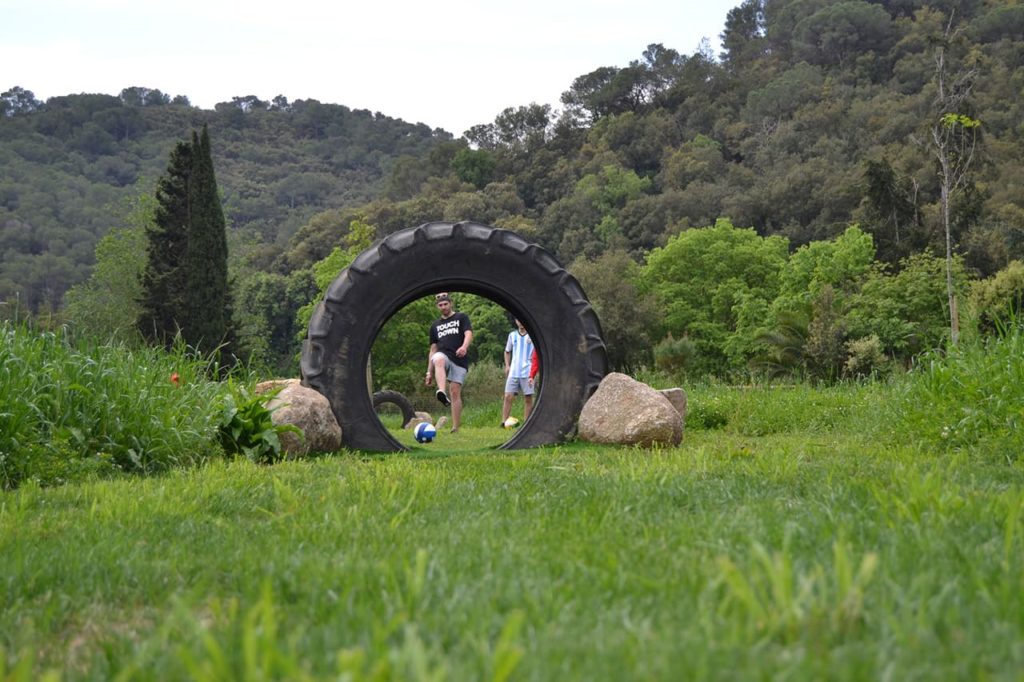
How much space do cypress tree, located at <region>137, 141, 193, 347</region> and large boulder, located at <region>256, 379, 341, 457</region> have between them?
30.8 meters

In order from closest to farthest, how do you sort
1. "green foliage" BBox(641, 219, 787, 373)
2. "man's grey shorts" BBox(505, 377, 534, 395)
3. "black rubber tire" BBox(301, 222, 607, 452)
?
"black rubber tire" BBox(301, 222, 607, 452)
"man's grey shorts" BBox(505, 377, 534, 395)
"green foliage" BBox(641, 219, 787, 373)

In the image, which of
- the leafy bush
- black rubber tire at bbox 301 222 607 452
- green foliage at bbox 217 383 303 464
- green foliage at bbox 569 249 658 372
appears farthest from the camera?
green foliage at bbox 569 249 658 372

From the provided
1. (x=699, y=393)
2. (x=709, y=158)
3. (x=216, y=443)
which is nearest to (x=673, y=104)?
(x=709, y=158)

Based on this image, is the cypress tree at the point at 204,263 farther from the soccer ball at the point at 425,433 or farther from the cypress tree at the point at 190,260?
the soccer ball at the point at 425,433

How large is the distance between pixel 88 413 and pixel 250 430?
1.27m

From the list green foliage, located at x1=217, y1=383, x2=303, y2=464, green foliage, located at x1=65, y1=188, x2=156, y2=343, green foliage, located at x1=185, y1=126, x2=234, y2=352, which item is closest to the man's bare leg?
green foliage, located at x1=217, y1=383, x2=303, y2=464

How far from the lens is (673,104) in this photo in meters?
92.7

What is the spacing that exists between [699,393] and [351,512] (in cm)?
980

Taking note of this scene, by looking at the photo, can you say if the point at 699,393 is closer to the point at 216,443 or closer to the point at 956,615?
the point at 216,443

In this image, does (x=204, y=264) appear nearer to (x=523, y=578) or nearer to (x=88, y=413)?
(x=88, y=413)

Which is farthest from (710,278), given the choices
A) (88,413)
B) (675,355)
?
(88,413)

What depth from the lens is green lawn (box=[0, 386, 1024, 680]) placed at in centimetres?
172

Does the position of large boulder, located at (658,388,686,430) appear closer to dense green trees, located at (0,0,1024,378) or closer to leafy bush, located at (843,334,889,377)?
dense green trees, located at (0,0,1024,378)

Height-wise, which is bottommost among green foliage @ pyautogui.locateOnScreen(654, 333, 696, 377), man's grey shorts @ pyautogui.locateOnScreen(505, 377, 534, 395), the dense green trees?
green foliage @ pyautogui.locateOnScreen(654, 333, 696, 377)
